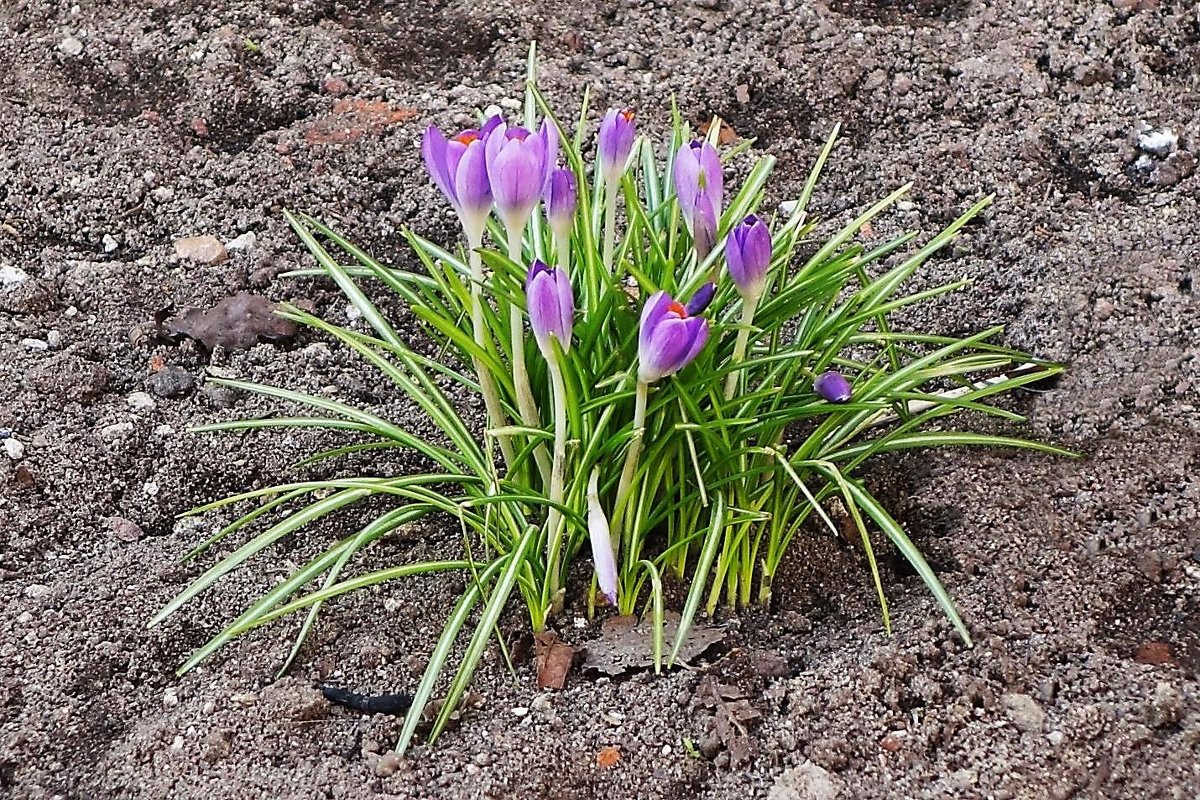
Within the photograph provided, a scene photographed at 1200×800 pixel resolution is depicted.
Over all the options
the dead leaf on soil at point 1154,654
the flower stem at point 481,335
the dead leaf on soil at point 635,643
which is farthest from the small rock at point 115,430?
the dead leaf on soil at point 1154,654

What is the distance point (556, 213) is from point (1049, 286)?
1.20 meters

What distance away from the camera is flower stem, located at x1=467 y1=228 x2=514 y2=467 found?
1411 mm

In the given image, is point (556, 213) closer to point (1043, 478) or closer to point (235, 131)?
point (1043, 478)

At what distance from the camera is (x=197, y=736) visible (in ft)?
5.15

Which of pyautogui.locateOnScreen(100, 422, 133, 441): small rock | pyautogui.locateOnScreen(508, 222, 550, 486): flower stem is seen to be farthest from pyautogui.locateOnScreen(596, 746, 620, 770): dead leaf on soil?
pyautogui.locateOnScreen(100, 422, 133, 441): small rock

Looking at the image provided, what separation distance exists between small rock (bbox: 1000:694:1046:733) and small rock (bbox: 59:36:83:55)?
2480 millimetres

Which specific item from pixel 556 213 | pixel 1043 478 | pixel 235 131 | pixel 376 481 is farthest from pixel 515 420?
pixel 235 131

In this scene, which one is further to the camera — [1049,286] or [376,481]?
[1049,286]

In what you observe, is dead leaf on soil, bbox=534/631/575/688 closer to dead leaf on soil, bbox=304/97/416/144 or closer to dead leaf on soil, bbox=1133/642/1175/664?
dead leaf on soil, bbox=1133/642/1175/664

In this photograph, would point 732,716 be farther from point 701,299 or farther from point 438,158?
point 438,158

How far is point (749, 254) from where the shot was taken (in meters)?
1.34

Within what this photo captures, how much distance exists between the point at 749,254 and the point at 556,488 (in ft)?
1.33

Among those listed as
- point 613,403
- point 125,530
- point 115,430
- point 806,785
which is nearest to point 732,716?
point 806,785

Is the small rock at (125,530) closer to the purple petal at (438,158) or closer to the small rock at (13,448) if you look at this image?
the small rock at (13,448)
